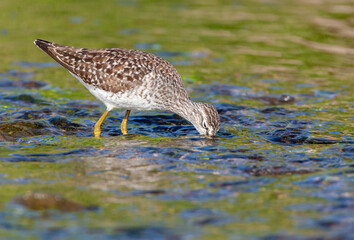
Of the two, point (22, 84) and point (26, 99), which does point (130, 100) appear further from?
point (22, 84)

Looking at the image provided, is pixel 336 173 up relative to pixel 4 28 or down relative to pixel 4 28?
down

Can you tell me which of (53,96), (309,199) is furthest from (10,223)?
(53,96)

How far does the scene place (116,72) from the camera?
1330cm

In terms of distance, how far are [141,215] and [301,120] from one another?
280 inches

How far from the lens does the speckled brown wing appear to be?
43.3 ft

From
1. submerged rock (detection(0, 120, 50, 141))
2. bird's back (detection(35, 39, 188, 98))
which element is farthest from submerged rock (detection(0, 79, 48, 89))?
submerged rock (detection(0, 120, 50, 141))

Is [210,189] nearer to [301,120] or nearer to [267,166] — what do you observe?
[267,166]

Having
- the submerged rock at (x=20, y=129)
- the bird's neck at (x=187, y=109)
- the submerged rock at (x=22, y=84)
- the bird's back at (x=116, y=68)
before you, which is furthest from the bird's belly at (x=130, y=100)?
the submerged rock at (x=22, y=84)

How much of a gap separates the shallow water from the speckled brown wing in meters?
1.28

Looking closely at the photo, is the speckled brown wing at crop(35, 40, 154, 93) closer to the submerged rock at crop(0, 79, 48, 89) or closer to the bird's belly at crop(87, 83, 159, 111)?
the bird's belly at crop(87, 83, 159, 111)

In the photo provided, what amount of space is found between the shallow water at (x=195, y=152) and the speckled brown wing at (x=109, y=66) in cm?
128

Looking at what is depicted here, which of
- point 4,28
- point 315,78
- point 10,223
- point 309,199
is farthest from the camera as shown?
point 4,28

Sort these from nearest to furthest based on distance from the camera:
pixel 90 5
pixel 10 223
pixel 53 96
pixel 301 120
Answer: pixel 10 223, pixel 301 120, pixel 53 96, pixel 90 5

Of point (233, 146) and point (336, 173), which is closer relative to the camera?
point (336, 173)
